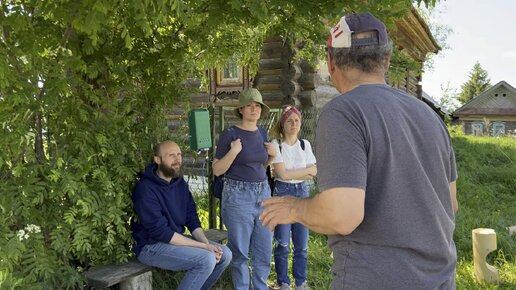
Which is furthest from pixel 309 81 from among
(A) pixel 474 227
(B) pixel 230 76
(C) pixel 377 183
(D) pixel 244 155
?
(C) pixel 377 183

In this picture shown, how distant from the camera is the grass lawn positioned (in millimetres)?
4523

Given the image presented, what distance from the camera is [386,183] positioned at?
1.56 meters

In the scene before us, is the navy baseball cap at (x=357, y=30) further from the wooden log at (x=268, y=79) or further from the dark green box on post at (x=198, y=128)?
the wooden log at (x=268, y=79)

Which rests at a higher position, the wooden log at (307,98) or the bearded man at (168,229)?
the wooden log at (307,98)

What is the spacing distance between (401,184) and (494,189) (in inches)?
357

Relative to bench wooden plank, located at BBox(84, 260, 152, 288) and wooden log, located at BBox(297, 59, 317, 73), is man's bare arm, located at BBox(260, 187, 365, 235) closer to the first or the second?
bench wooden plank, located at BBox(84, 260, 152, 288)

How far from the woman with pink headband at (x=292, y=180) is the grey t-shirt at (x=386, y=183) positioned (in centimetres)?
248

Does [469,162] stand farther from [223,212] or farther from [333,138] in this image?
[333,138]

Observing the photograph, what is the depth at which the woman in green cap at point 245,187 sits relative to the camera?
376 cm

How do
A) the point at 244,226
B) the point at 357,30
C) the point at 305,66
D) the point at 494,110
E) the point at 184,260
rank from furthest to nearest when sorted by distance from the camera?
the point at 494,110
the point at 305,66
the point at 244,226
the point at 184,260
the point at 357,30

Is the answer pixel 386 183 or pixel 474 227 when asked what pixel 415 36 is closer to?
pixel 474 227

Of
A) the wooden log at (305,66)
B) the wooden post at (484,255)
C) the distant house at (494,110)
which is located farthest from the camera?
the distant house at (494,110)

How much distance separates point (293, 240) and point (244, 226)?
2.26ft

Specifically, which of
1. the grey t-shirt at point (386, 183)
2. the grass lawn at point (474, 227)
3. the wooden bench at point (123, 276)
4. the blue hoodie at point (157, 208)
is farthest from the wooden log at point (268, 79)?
the grey t-shirt at point (386, 183)
